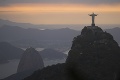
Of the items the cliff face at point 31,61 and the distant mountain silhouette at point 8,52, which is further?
the distant mountain silhouette at point 8,52

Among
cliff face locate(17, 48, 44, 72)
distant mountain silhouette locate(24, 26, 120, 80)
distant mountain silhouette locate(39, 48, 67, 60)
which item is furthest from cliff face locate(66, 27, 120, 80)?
distant mountain silhouette locate(39, 48, 67, 60)

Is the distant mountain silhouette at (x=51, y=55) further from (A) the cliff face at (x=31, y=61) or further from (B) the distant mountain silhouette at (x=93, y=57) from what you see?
(B) the distant mountain silhouette at (x=93, y=57)

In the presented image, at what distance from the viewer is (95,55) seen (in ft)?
Answer: 122

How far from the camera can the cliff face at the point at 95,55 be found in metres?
33.0

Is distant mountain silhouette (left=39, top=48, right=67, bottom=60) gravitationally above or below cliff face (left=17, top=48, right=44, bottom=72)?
below

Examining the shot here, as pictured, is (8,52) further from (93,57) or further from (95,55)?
(93,57)

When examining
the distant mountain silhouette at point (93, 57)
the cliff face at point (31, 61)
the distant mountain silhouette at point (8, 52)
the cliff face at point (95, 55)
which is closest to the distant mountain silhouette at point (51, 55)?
the distant mountain silhouette at point (8, 52)

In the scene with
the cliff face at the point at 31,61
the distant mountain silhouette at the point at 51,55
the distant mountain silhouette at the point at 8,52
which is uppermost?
the cliff face at the point at 31,61

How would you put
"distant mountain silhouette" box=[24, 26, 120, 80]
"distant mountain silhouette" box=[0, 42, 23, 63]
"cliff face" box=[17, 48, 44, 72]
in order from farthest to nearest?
"distant mountain silhouette" box=[0, 42, 23, 63] → "cliff face" box=[17, 48, 44, 72] → "distant mountain silhouette" box=[24, 26, 120, 80]

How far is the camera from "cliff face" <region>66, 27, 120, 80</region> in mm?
33047

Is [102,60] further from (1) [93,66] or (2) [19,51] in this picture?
(2) [19,51]

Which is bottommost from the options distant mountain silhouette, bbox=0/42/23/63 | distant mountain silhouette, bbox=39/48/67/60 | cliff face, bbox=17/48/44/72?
distant mountain silhouette, bbox=39/48/67/60

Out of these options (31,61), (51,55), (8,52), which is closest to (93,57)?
(31,61)

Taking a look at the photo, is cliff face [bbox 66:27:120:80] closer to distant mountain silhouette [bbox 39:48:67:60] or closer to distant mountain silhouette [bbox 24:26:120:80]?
distant mountain silhouette [bbox 24:26:120:80]
